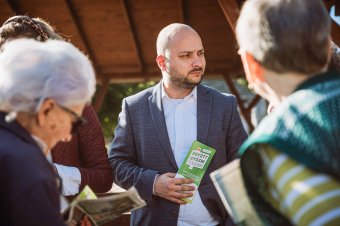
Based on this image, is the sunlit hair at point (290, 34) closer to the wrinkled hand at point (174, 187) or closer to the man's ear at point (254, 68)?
the man's ear at point (254, 68)

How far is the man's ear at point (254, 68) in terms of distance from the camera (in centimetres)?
163

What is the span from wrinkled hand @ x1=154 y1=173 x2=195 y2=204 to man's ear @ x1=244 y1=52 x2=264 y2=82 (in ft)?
4.23

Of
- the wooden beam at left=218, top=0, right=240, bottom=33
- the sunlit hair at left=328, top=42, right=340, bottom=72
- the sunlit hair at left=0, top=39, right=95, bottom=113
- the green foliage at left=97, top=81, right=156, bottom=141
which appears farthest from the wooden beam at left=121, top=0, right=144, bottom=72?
the green foliage at left=97, top=81, right=156, bottom=141

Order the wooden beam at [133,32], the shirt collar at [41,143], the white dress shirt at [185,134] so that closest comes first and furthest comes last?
the shirt collar at [41,143], the white dress shirt at [185,134], the wooden beam at [133,32]

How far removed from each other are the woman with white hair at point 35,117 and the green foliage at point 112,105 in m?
23.8

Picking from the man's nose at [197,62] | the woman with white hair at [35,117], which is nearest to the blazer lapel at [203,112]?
the man's nose at [197,62]

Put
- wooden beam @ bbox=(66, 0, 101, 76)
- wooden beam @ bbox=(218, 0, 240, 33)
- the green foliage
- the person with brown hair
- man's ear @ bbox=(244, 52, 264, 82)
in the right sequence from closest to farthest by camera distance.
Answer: man's ear @ bbox=(244, 52, 264, 82) → the person with brown hair → wooden beam @ bbox=(218, 0, 240, 33) → wooden beam @ bbox=(66, 0, 101, 76) → the green foliage

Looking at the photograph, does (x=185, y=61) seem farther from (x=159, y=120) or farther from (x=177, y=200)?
(x=177, y=200)

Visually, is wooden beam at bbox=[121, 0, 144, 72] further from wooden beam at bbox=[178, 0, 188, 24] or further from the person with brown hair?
the person with brown hair

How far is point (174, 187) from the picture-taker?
2.87 metres

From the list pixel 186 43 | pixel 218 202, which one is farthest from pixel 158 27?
pixel 218 202

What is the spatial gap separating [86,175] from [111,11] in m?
5.93

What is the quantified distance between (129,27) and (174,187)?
6050 mm

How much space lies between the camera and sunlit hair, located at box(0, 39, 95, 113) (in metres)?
1.70
